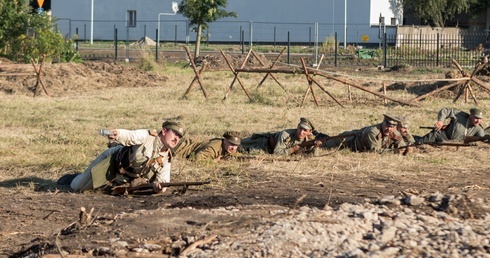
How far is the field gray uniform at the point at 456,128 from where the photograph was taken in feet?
53.1

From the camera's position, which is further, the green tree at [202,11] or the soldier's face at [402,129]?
the green tree at [202,11]

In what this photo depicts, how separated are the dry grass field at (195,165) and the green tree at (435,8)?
104 ft

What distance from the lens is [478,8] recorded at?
60.9m

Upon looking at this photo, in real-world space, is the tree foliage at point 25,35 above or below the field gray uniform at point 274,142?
above

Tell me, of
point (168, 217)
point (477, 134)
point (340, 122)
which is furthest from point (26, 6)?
point (168, 217)

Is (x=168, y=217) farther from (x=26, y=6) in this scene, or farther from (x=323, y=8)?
(x=323, y=8)

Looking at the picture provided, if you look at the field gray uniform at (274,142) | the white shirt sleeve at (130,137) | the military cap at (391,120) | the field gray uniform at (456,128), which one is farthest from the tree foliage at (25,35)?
the white shirt sleeve at (130,137)

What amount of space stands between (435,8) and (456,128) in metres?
43.0

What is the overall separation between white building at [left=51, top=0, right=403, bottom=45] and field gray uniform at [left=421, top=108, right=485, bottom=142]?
37036 mm

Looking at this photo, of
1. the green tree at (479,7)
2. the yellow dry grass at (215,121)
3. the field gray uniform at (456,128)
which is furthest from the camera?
the green tree at (479,7)

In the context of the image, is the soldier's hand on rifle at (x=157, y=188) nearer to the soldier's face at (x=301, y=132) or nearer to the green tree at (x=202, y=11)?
the soldier's face at (x=301, y=132)

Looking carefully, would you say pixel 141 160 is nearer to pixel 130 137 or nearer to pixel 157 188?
pixel 130 137

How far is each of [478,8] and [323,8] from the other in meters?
10.8

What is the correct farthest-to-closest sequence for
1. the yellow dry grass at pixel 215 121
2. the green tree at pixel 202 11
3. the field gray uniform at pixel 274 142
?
1. the green tree at pixel 202 11
2. the field gray uniform at pixel 274 142
3. the yellow dry grass at pixel 215 121
